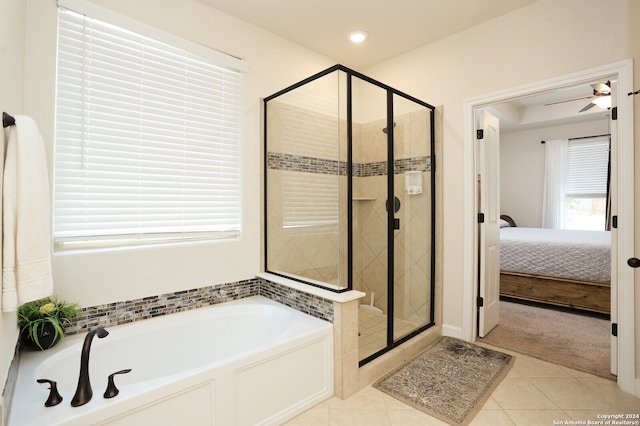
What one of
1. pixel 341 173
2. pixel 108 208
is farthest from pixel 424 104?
pixel 108 208

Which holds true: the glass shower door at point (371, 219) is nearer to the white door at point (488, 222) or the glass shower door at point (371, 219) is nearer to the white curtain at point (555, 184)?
the white door at point (488, 222)

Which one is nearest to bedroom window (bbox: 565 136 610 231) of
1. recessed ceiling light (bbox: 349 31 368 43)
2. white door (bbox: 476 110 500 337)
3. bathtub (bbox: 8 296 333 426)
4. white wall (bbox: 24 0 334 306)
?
white door (bbox: 476 110 500 337)

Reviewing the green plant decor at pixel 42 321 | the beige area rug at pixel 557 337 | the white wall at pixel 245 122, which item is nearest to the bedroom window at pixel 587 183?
the beige area rug at pixel 557 337

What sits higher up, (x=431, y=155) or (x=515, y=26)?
(x=515, y=26)

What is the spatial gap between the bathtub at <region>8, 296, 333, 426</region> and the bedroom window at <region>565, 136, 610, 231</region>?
6151 mm

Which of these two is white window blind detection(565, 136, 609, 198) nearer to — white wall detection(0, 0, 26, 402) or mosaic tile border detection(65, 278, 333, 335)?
mosaic tile border detection(65, 278, 333, 335)

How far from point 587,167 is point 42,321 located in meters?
7.69

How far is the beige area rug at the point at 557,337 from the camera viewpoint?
2507 mm

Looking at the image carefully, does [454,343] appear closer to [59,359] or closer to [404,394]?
[404,394]

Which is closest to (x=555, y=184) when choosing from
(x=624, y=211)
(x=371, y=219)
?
(x=624, y=211)

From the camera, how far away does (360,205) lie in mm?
2463

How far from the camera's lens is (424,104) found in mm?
2922

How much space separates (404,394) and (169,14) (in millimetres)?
3021

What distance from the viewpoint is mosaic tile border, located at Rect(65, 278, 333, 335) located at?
1932mm
